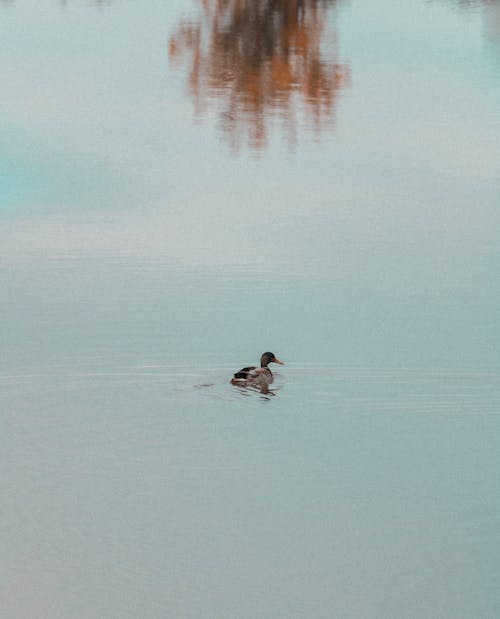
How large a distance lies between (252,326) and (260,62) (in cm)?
2958

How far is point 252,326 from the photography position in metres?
22.2

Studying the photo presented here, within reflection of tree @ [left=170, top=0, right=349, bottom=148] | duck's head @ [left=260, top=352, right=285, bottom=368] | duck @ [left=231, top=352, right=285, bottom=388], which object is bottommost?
duck @ [left=231, top=352, right=285, bottom=388]

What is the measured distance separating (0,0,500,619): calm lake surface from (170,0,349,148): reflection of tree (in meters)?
0.23

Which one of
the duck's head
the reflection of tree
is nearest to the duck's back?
the duck's head

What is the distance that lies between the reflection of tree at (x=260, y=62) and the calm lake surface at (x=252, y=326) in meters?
0.23

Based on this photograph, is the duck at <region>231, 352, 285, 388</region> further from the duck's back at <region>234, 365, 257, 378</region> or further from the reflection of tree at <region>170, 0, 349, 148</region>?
the reflection of tree at <region>170, 0, 349, 148</region>

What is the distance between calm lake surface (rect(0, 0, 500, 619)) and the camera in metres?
15.1

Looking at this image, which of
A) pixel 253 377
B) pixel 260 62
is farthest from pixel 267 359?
pixel 260 62

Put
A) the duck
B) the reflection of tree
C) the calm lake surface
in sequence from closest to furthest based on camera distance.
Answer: the calm lake surface → the duck → the reflection of tree

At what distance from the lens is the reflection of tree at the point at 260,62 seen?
→ 42250mm

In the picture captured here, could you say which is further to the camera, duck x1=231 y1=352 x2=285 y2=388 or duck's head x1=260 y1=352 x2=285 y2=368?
duck's head x1=260 y1=352 x2=285 y2=368

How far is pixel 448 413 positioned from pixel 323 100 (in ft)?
83.6

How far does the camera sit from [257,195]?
31578mm

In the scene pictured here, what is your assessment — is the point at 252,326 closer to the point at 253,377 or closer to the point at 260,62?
the point at 253,377
